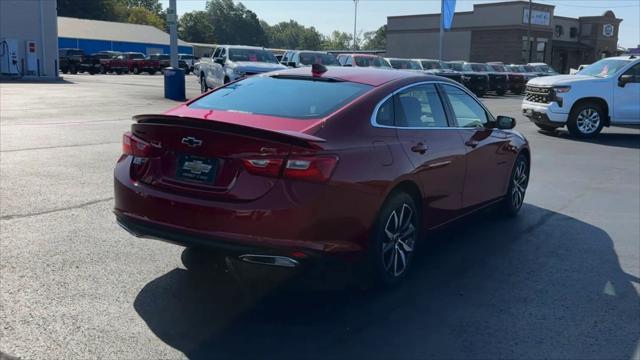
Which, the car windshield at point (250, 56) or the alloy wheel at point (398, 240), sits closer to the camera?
the alloy wheel at point (398, 240)

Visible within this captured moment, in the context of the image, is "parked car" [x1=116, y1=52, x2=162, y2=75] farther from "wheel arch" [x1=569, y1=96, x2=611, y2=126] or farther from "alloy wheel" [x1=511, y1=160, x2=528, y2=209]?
"alloy wheel" [x1=511, y1=160, x2=528, y2=209]

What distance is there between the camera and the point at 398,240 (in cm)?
476

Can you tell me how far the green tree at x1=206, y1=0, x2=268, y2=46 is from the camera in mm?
157000

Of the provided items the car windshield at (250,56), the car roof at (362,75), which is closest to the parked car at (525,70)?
the car windshield at (250,56)

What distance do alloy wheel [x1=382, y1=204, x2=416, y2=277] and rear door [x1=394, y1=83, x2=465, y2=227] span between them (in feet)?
0.89

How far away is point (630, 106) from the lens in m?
14.7

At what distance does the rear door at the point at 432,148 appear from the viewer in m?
4.88

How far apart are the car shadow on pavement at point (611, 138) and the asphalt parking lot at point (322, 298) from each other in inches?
290

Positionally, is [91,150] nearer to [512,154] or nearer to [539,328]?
[512,154]

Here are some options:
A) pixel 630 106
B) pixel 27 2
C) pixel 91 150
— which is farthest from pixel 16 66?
pixel 630 106

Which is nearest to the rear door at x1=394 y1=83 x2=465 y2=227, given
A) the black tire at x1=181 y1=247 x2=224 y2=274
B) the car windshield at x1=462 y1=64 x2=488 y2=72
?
the black tire at x1=181 y1=247 x2=224 y2=274

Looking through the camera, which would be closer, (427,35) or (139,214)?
(139,214)

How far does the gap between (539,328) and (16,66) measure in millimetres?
35631

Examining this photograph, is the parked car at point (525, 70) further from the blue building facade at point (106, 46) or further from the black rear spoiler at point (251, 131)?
the blue building facade at point (106, 46)
